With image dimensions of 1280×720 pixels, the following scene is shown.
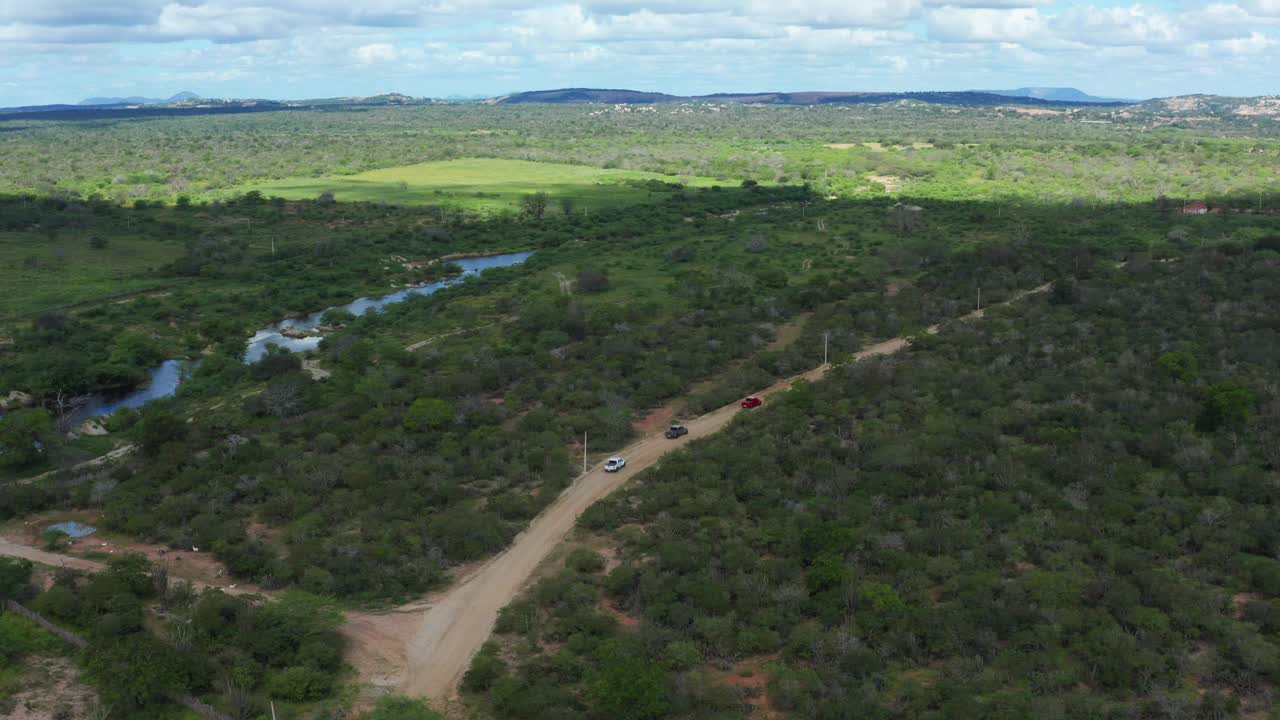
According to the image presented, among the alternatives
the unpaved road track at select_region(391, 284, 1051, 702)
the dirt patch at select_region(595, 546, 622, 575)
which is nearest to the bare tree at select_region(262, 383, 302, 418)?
the unpaved road track at select_region(391, 284, 1051, 702)

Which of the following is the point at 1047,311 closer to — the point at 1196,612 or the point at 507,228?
the point at 1196,612

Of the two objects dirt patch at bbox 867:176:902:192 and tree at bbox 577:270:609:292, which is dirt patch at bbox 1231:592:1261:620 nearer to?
tree at bbox 577:270:609:292

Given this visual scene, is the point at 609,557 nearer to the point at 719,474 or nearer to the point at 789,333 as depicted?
the point at 719,474

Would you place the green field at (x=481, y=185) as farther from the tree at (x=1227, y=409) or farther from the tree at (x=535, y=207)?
the tree at (x=1227, y=409)

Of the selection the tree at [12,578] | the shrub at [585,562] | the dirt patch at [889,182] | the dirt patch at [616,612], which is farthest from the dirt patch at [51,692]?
the dirt patch at [889,182]

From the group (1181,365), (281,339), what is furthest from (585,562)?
(281,339)
